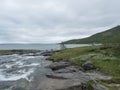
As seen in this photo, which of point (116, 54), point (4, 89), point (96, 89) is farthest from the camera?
point (116, 54)

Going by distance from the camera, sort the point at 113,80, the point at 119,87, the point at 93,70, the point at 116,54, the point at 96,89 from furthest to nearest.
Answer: the point at 116,54 < the point at 93,70 < the point at 113,80 < the point at 119,87 < the point at 96,89

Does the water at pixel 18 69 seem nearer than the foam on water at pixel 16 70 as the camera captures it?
No

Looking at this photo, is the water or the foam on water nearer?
the foam on water

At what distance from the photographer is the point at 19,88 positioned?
107 feet

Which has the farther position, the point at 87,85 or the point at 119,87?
the point at 119,87

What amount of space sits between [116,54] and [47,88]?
124 feet

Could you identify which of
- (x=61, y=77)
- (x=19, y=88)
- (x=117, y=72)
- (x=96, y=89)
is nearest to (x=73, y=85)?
(x=96, y=89)

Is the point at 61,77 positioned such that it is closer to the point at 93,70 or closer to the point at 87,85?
the point at 87,85

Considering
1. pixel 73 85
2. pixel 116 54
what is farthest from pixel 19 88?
pixel 116 54

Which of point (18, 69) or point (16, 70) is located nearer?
point (16, 70)

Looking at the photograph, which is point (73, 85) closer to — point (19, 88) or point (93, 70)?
point (19, 88)

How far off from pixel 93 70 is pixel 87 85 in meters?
20.4

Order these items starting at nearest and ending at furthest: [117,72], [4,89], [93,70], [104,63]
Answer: [4,89] → [117,72] → [93,70] → [104,63]

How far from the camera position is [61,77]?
33.0 m
